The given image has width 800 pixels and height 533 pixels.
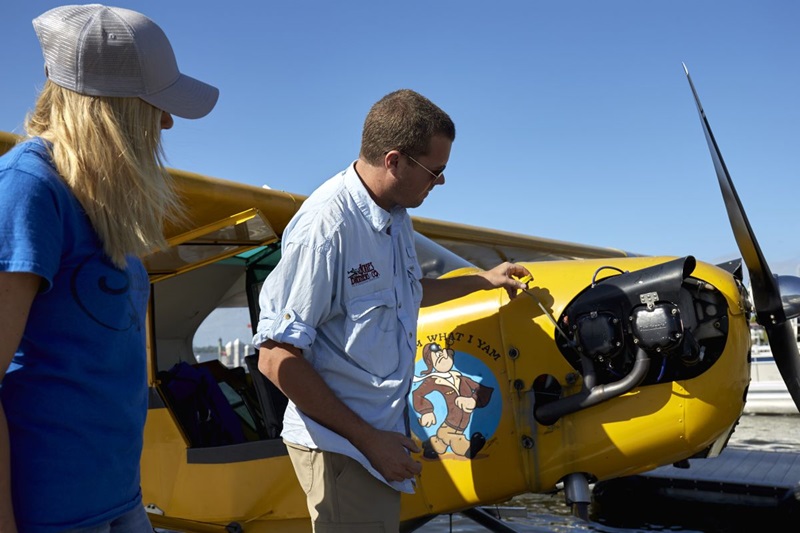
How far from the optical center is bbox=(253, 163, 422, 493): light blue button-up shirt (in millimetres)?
1835

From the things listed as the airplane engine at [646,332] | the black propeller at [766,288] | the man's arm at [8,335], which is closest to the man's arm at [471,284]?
the airplane engine at [646,332]

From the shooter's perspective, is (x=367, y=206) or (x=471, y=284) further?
(x=471, y=284)

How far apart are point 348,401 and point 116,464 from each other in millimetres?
701

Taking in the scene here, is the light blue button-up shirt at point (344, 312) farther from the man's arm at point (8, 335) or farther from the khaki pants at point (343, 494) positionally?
the man's arm at point (8, 335)

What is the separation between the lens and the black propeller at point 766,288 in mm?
2998

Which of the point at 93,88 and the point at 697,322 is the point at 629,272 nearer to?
the point at 697,322

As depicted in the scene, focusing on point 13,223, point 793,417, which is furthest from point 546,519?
point 793,417

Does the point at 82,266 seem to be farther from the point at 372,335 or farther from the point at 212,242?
the point at 212,242

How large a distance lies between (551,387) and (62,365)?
2.02m

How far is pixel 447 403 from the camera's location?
9.31ft

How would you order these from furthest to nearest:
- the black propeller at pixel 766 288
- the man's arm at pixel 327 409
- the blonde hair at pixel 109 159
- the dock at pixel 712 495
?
1. the dock at pixel 712 495
2. the black propeller at pixel 766 288
3. the man's arm at pixel 327 409
4. the blonde hair at pixel 109 159

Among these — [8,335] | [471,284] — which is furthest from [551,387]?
[8,335]

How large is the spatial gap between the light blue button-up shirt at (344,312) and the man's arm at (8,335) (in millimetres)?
742

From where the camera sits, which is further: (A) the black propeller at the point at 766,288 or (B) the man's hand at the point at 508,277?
(A) the black propeller at the point at 766,288
